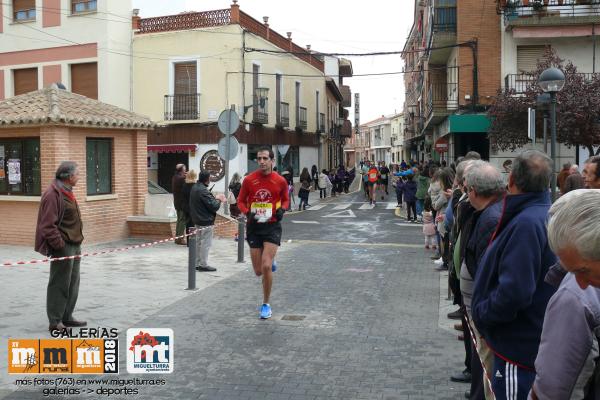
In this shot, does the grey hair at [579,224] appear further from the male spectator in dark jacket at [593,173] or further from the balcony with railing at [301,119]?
the balcony with railing at [301,119]

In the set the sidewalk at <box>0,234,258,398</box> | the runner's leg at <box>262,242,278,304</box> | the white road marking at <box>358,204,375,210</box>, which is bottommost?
the sidewalk at <box>0,234,258,398</box>

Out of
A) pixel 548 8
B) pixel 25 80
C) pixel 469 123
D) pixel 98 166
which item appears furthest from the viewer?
pixel 25 80

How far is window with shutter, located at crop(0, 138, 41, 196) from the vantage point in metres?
12.9

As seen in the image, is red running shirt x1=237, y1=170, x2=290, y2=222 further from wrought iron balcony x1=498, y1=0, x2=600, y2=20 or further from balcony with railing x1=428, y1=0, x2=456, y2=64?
balcony with railing x1=428, y1=0, x2=456, y2=64

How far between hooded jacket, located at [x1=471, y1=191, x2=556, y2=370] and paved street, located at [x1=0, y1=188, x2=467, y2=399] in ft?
6.05

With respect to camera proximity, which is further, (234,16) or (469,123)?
(234,16)

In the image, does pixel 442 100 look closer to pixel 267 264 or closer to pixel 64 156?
pixel 64 156

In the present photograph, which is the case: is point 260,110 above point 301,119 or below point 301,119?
below

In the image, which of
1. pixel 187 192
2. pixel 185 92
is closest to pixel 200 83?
pixel 185 92

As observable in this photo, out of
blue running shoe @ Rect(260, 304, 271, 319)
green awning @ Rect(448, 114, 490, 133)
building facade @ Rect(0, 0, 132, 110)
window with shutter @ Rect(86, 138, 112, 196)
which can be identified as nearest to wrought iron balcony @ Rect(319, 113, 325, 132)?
building facade @ Rect(0, 0, 132, 110)

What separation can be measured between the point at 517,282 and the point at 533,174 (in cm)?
60

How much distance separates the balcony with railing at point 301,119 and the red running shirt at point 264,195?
26912 millimetres

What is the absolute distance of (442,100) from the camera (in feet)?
84.6

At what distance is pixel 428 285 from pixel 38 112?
845 cm
